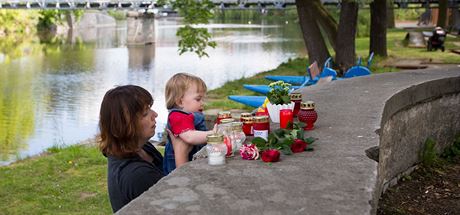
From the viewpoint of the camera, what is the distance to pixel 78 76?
2553 cm

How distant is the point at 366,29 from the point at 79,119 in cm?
2621

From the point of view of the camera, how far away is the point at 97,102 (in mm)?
19469

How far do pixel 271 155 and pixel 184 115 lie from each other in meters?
0.65

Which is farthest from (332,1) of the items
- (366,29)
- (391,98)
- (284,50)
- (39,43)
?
(391,98)

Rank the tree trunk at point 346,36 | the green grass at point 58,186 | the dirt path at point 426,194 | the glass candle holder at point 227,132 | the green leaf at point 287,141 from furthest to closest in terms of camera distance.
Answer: the tree trunk at point 346,36, the green grass at point 58,186, the dirt path at point 426,194, the green leaf at point 287,141, the glass candle holder at point 227,132

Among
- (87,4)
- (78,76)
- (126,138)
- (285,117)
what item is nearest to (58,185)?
(285,117)

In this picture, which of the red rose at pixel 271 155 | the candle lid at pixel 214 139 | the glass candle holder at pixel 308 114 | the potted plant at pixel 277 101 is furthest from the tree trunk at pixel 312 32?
the candle lid at pixel 214 139

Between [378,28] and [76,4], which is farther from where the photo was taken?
[76,4]

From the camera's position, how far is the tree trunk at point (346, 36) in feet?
52.3

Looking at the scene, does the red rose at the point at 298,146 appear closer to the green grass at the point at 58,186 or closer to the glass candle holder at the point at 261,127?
the glass candle holder at the point at 261,127

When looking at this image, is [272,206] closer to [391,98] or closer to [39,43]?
[391,98]

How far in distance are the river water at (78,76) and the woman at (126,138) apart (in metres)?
8.60

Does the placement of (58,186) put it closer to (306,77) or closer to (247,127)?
(247,127)

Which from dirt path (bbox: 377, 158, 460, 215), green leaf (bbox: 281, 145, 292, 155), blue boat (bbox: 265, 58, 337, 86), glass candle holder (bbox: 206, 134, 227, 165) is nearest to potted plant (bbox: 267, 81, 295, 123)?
green leaf (bbox: 281, 145, 292, 155)
